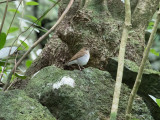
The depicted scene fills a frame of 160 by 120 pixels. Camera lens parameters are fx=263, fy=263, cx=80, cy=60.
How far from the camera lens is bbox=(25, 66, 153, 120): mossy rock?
2.33 meters

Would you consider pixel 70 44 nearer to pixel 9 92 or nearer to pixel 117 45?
pixel 117 45

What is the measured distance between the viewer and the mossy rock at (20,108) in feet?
6.73

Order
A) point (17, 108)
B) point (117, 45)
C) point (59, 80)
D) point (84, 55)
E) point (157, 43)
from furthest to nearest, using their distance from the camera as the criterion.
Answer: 1. point (157, 43)
2. point (117, 45)
3. point (84, 55)
4. point (59, 80)
5. point (17, 108)

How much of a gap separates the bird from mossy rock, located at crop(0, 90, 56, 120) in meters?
0.93

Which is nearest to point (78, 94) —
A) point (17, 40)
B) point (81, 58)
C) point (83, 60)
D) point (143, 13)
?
point (81, 58)

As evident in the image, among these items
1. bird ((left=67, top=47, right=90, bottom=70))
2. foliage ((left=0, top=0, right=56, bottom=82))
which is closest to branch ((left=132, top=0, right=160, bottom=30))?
bird ((left=67, top=47, right=90, bottom=70))

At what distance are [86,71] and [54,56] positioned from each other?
0.90 m

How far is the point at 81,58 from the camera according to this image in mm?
2992

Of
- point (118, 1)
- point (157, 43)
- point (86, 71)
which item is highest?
point (118, 1)

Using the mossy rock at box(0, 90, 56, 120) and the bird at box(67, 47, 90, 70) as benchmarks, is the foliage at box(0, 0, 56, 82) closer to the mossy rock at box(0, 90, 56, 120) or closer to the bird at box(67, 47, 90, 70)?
the mossy rock at box(0, 90, 56, 120)

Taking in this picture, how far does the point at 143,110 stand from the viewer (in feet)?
8.14

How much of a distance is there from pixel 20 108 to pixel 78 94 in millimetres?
541

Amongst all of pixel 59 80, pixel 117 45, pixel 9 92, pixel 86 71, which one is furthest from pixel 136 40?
pixel 9 92

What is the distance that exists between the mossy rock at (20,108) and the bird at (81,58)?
928mm
